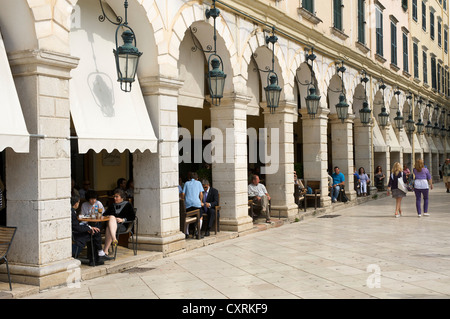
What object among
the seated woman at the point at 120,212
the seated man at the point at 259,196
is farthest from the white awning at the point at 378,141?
the seated woman at the point at 120,212

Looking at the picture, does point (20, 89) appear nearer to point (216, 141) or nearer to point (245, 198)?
point (216, 141)

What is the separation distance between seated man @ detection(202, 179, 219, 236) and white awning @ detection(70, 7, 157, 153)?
244 centimetres

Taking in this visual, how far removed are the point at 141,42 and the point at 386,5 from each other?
17784 mm

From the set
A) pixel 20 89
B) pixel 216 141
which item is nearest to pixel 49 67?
pixel 20 89

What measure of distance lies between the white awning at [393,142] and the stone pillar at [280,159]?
1047cm

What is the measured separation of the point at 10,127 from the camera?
642 centimetres

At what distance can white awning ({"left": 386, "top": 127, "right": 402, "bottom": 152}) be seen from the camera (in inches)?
930

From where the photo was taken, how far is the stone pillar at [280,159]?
14.0 meters

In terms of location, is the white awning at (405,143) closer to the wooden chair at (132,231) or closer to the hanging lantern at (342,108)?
the hanging lantern at (342,108)

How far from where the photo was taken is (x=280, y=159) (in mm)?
14070

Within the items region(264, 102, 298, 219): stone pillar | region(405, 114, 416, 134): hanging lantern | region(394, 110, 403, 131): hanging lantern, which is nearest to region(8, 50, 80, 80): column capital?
region(264, 102, 298, 219): stone pillar

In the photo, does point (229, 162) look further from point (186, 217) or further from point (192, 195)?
point (186, 217)

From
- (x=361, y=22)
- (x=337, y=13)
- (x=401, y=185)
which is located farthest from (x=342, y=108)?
(x=361, y=22)

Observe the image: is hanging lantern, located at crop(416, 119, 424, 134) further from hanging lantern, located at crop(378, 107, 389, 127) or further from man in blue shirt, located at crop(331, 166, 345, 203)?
man in blue shirt, located at crop(331, 166, 345, 203)
